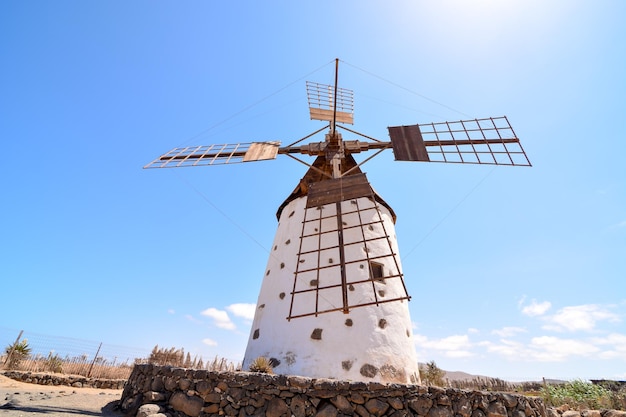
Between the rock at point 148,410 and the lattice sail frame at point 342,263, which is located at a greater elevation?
the lattice sail frame at point 342,263

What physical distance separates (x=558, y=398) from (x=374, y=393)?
7.83m

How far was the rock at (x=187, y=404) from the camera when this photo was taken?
514 cm

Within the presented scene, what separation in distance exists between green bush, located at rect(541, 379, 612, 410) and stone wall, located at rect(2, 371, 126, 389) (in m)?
14.8

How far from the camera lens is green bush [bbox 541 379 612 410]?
26.2 feet

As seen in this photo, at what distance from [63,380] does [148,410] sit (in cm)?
1046

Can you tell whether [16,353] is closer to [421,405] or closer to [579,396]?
[421,405]

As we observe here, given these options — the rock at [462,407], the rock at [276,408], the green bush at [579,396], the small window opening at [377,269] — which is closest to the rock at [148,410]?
the rock at [276,408]

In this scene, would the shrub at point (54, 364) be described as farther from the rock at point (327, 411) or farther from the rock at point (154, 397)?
the rock at point (327, 411)

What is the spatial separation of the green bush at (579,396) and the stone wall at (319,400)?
4.25 meters

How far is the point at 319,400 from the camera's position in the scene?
5.01 m

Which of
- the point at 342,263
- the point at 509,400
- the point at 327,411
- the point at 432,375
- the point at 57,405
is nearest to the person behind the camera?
the point at 327,411

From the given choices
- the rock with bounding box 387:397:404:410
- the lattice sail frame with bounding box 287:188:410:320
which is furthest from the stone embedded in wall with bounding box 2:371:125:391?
the rock with bounding box 387:397:404:410

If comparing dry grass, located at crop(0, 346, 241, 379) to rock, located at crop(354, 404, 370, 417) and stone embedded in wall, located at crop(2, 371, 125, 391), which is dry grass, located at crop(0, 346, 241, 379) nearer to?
stone embedded in wall, located at crop(2, 371, 125, 391)

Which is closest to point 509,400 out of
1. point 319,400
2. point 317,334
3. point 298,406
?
point 319,400
